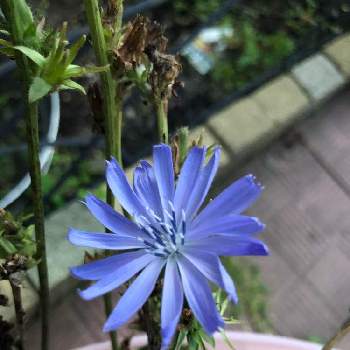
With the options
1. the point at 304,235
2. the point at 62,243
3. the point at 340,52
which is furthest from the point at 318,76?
the point at 62,243

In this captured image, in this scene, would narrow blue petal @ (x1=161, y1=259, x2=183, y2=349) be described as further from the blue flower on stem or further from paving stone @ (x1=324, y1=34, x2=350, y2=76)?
paving stone @ (x1=324, y1=34, x2=350, y2=76)

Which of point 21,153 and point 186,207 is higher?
point 21,153

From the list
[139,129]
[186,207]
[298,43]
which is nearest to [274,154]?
[298,43]

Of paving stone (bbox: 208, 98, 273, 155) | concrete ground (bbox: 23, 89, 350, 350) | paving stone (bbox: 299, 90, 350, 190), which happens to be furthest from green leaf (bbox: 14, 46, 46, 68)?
paving stone (bbox: 299, 90, 350, 190)

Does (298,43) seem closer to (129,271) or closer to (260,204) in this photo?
(260,204)

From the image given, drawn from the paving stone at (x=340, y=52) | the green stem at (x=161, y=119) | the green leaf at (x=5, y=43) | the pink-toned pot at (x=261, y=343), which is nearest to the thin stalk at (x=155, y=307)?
the green stem at (x=161, y=119)

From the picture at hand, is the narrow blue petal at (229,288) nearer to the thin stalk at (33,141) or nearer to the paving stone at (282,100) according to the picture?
the thin stalk at (33,141)
